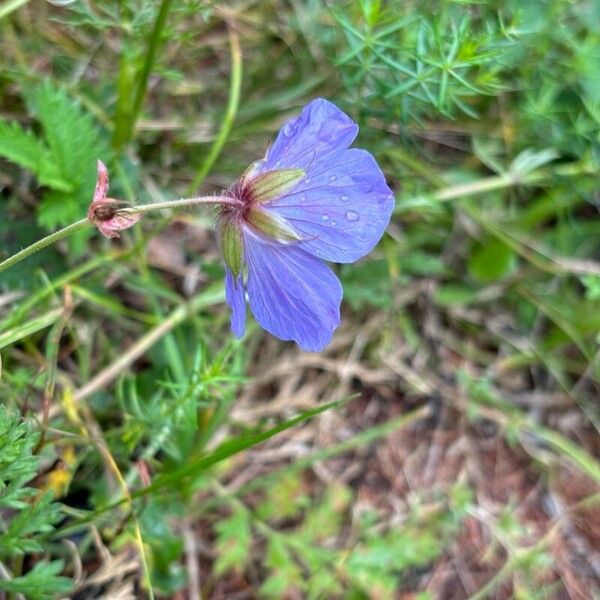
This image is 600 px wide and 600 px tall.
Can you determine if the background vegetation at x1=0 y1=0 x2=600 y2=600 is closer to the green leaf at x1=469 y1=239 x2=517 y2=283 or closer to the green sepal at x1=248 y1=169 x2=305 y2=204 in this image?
the green leaf at x1=469 y1=239 x2=517 y2=283

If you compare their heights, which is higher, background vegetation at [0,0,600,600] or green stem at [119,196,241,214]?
green stem at [119,196,241,214]

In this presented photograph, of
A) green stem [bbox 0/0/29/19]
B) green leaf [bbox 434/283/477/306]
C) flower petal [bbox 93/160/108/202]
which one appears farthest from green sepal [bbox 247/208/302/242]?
green leaf [bbox 434/283/477/306]

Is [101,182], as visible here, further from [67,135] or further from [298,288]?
[67,135]

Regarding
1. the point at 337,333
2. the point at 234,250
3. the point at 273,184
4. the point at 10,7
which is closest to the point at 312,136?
the point at 273,184

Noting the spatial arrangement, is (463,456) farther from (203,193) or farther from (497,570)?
(203,193)

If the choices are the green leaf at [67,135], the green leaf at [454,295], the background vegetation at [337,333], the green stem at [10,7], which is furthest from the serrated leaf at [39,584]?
the green leaf at [454,295]

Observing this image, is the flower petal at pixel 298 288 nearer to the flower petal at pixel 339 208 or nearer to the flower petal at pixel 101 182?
the flower petal at pixel 339 208
